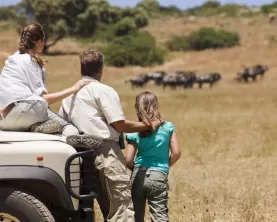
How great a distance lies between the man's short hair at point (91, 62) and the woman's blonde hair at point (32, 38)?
306mm

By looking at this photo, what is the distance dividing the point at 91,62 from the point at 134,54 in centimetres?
5645

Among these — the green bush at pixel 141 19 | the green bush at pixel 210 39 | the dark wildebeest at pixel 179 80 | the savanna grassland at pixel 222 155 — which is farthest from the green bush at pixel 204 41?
the dark wildebeest at pixel 179 80

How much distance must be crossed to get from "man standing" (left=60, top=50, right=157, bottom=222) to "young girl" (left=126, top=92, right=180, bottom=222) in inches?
14.7

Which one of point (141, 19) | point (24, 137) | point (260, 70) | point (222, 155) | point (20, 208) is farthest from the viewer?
point (141, 19)

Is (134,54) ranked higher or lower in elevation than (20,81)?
lower

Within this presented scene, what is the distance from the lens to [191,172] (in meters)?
10.9

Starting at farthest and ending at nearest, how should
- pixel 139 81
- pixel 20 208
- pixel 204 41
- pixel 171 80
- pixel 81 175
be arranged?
pixel 204 41, pixel 139 81, pixel 171 80, pixel 81 175, pixel 20 208

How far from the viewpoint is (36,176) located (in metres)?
4.66

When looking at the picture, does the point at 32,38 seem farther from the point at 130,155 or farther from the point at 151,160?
the point at 151,160

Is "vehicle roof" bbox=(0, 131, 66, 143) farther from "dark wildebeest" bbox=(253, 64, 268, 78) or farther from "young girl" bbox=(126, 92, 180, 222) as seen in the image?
"dark wildebeest" bbox=(253, 64, 268, 78)

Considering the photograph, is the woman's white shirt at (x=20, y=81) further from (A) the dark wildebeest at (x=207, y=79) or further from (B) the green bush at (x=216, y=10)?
(B) the green bush at (x=216, y=10)

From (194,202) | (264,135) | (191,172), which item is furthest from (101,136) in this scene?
(264,135)

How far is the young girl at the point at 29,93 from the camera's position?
4.98 metres

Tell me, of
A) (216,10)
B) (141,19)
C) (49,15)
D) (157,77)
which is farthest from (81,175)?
(216,10)
